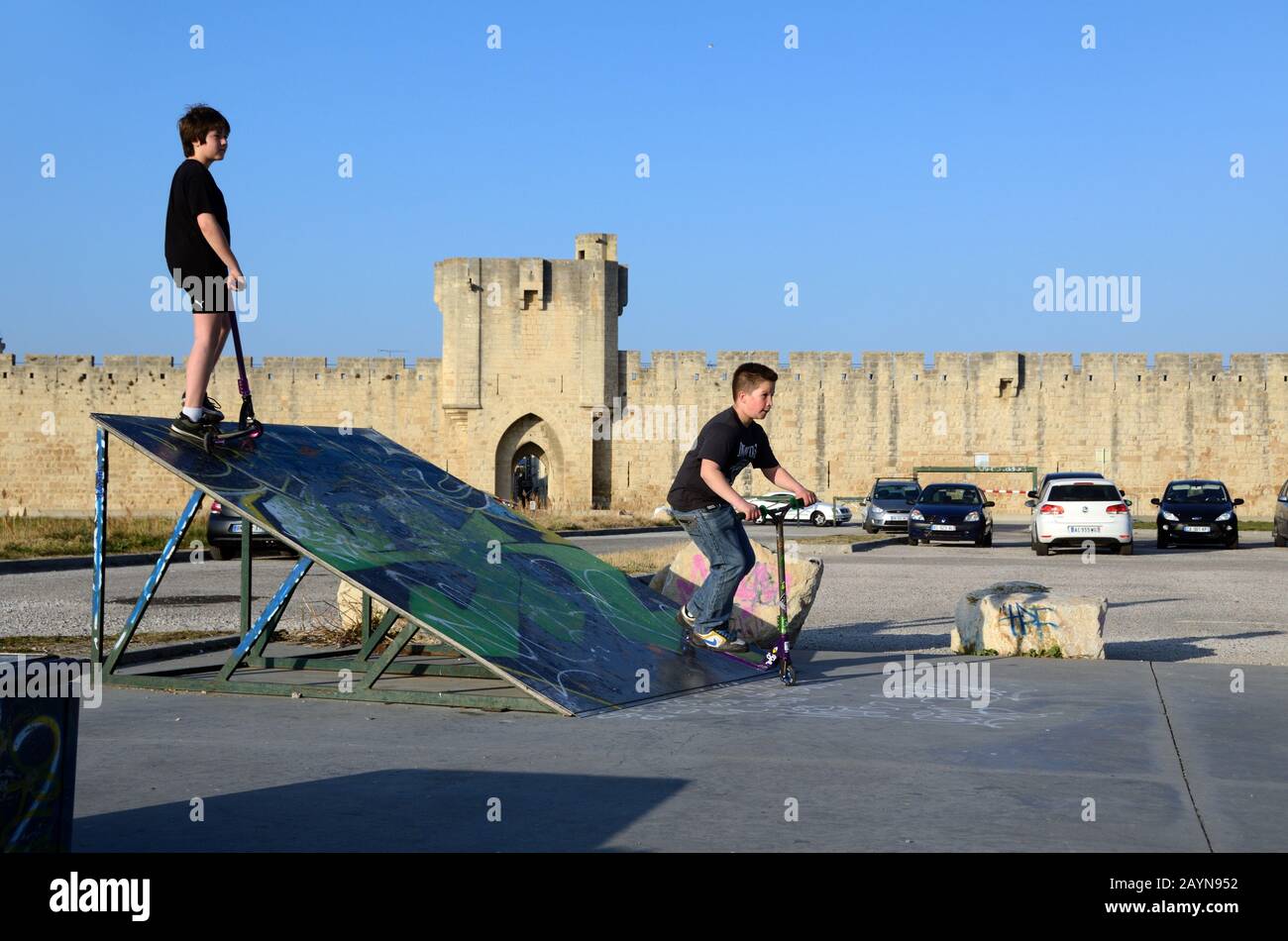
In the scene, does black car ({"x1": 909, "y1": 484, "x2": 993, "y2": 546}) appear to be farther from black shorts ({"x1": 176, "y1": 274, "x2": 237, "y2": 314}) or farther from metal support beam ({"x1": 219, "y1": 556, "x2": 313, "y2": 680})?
black shorts ({"x1": 176, "y1": 274, "x2": 237, "y2": 314})

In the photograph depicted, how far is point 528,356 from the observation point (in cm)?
4447

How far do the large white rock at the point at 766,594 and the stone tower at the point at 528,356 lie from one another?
34508 mm

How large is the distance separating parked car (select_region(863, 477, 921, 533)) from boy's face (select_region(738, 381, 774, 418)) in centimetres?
2380

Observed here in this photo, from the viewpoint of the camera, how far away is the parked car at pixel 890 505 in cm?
3123

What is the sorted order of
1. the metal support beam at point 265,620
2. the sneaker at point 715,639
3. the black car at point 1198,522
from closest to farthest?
the metal support beam at point 265,620
the sneaker at point 715,639
the black car at point 1198,522

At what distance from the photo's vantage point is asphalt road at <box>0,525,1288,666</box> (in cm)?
1029

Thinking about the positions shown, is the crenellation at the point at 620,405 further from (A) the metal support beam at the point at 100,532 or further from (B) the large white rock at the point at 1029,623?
(A) the metal support beam at the point at 100,532

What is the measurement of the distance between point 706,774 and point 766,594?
449 centimetres

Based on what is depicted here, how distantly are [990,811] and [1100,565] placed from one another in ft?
55.6

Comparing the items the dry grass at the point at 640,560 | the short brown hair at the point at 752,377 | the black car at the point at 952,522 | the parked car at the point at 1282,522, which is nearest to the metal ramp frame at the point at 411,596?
the short brown hair at the point at 752,377

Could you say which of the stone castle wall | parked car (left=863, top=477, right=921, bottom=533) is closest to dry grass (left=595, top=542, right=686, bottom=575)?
parked car (left=863, top=477, right=921, bottom=533)

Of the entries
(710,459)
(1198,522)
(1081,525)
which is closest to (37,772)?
(710,459)

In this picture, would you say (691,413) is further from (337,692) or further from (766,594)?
(337,692)

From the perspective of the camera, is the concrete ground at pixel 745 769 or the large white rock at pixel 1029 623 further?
the large white rock at pixel 1029 623
